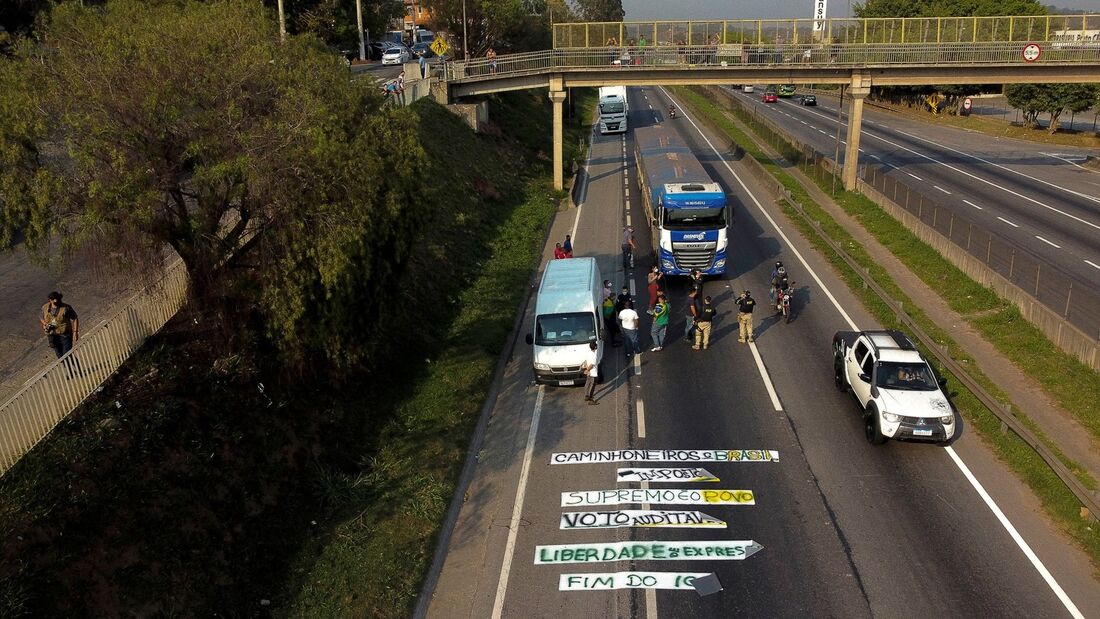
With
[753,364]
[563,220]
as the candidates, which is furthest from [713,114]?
[753,364]

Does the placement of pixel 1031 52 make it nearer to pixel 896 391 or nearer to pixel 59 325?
pixel 896 391

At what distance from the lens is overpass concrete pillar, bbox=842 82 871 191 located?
42.8 metres

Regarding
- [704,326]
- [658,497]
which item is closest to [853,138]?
[704,326]

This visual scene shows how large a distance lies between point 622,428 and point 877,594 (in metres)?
6.81

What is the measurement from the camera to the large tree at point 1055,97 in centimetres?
6038

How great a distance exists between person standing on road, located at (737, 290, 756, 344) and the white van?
4071mm

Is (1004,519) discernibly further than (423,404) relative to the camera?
No

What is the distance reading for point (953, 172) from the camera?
49.0 meters

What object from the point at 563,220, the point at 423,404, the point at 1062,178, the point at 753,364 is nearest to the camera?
the point at 423,404

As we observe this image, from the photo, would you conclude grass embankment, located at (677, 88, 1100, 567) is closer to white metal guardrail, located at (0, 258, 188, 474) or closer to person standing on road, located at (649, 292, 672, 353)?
person standing on road, located at (649, 292, 672, 353)

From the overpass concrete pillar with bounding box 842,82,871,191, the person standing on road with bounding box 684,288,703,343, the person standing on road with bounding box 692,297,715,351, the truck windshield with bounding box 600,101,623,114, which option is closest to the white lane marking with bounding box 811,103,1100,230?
the overpass concrete pillar with bounding box 842,82,871,191

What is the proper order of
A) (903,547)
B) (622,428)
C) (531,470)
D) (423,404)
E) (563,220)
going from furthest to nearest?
(563,220), (423,404), (622,428), (531,470), (903,547)

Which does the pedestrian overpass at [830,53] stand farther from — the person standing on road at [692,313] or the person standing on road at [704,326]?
the person standing on road at [704,326]

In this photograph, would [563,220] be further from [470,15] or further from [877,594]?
[470,15]
